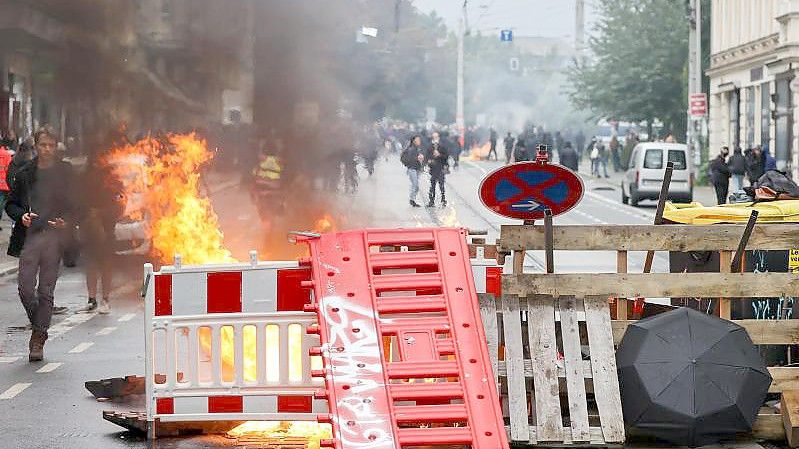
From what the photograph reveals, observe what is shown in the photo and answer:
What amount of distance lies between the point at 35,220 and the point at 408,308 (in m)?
5.08

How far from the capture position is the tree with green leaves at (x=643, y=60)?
180 ft

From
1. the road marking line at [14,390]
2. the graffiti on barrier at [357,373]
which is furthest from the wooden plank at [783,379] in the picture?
the road marking line at [14,390]

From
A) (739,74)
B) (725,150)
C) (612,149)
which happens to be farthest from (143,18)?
(612,149)

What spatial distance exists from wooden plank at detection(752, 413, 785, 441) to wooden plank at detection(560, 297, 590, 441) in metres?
0.98

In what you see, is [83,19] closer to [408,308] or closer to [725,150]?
[408,308]

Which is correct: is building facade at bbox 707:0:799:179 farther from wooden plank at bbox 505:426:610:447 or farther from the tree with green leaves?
wooden plank at bbox 505:426:610:447

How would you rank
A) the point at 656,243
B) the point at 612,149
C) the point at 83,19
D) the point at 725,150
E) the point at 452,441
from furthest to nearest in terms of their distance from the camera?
the point at 612,149 → the point at 725,150 → the point at 83,19 → the point at 656,243 → the point at 452,441

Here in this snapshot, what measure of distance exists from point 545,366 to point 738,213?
222cm

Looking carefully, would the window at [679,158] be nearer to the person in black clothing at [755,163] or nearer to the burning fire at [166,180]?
the person in black clothing at [755,163]

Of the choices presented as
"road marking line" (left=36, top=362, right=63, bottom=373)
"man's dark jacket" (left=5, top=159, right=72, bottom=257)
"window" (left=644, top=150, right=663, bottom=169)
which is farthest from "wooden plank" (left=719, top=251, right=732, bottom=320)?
"window" (left=644, top=150, right=663, bottom=169)

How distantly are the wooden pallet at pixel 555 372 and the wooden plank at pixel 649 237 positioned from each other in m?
0.33

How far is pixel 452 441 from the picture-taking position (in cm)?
636

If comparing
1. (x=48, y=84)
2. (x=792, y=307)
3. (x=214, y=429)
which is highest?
(x=48, y=84)

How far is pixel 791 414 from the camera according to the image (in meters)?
7.34
